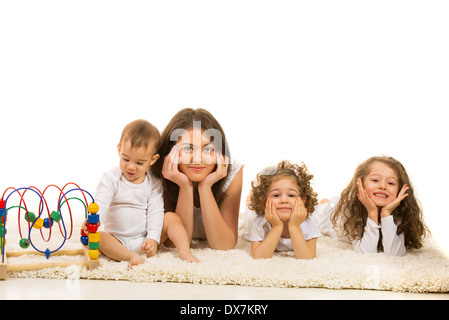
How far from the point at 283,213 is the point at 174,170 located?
15.8 inches

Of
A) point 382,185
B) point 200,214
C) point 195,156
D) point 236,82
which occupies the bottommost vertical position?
point 200,214

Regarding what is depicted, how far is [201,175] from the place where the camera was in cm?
187

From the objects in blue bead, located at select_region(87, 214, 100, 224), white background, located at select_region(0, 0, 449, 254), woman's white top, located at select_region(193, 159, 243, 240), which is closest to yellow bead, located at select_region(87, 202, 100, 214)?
blue bead, located at select_region(87, 214, 100, 224)

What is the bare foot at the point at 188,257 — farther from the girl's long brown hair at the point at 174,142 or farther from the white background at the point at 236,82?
the white background at the point at 236,82

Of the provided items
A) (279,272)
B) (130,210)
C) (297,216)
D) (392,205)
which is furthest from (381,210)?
(130,210)

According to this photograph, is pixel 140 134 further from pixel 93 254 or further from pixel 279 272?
pixel 279 272

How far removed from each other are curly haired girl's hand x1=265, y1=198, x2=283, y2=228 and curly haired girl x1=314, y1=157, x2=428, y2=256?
342mm

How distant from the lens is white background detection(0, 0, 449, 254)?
2.43m

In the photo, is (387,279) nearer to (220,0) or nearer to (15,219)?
(220,0)

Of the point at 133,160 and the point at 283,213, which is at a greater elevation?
the point at 133,160

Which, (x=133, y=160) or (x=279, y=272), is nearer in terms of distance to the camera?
(x=279, y=272)

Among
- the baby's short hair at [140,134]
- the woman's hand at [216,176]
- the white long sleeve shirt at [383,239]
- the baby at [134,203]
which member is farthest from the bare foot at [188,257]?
the white long sleeve shirt at [383,239]
